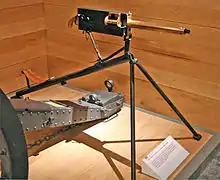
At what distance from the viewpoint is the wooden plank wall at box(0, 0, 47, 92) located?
2.36 m

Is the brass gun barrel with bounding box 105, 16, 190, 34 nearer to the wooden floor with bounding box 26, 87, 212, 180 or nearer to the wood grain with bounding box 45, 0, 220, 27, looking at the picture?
the wood grain with bounding box 45, 0, 220, 27

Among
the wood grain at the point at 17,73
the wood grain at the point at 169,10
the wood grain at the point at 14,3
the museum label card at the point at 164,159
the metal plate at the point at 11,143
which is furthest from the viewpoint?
the wood grain at the point at 17,73

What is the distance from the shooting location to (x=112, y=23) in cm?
160

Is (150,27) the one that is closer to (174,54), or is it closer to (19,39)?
(174,54)

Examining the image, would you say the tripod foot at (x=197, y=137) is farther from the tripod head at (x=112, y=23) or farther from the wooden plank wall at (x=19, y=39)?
the wooden plank wall at (x=19, y=39)

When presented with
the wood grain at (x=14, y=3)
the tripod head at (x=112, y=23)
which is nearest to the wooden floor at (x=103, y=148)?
the tripod head at (x=112, y=23)

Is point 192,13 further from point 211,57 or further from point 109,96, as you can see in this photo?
point 109,96

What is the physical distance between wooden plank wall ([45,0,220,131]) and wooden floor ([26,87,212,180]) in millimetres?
141

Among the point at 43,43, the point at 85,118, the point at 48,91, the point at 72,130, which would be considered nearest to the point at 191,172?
the point at 85,118

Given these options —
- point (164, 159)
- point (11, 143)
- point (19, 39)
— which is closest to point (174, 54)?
point (164, 159)

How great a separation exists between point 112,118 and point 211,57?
0.67 m

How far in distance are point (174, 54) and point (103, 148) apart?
66 centimetres

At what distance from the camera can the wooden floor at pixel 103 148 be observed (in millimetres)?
1671

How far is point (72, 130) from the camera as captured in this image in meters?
2.03
